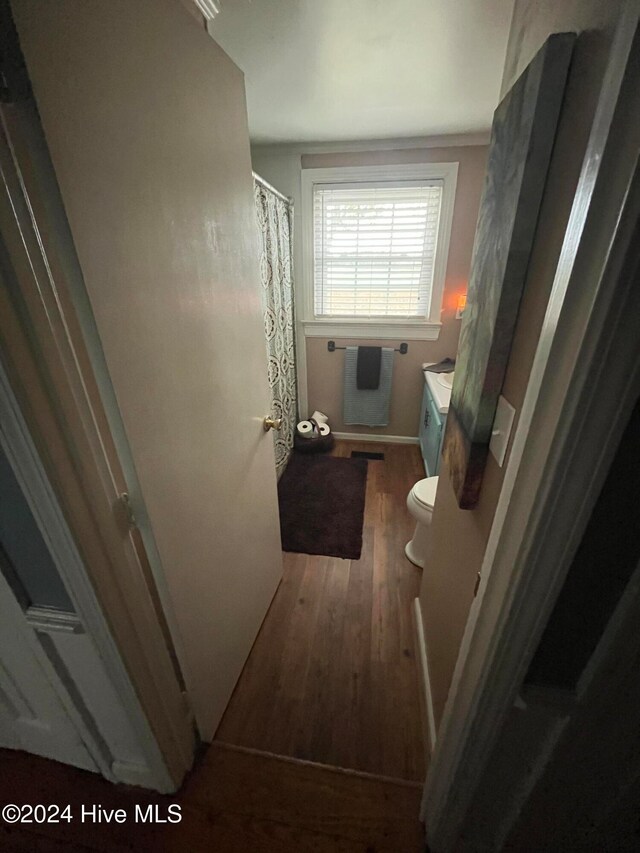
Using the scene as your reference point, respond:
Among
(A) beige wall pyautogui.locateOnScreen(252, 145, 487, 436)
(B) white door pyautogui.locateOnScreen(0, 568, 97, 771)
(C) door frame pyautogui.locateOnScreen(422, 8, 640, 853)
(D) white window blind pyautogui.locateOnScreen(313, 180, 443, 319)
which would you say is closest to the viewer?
(C) door frame pyautogui.locateOnScreen(422, 8, 640, 853)

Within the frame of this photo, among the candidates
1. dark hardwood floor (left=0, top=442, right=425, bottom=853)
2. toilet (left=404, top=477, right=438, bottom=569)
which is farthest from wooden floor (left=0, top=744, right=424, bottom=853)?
toilet (left=404, top=477, right=438, bottom=569)

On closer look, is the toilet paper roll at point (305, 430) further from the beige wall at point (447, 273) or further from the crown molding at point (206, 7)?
the crown molding at point (206, 7)

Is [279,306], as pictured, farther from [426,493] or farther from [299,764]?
[299,764]

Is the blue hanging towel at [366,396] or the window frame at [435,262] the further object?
the blue hanging towel at [366,396]

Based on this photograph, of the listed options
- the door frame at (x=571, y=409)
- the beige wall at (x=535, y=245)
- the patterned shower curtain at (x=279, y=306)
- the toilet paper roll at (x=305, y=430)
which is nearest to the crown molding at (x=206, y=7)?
the beige wall at (x=535, y=245)

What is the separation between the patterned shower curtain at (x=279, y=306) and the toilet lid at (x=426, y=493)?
3.69 feet

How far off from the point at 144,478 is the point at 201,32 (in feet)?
3.51

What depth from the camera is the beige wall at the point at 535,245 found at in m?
0.49

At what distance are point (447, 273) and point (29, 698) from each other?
3.21 metres

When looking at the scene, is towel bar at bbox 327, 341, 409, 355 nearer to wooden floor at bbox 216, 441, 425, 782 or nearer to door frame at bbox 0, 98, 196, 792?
wooden floor at bbox 216, 441, 425, 782

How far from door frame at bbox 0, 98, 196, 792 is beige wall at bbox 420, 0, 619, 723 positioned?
809 mm

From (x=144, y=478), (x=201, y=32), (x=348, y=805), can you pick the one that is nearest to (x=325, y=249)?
(x=201, y=32)

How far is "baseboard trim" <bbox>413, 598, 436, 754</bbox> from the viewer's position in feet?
3.68

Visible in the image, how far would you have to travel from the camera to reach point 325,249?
2.74 m
